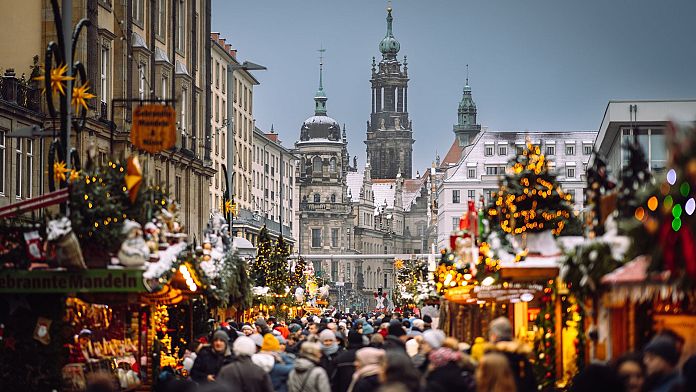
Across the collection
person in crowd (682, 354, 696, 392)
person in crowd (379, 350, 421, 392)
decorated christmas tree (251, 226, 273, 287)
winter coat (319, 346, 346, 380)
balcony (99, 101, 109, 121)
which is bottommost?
winter coat (319, 346, 346, 380)

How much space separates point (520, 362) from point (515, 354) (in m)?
0.17

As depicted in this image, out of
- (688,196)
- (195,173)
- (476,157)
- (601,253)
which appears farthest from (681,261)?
(476,157)

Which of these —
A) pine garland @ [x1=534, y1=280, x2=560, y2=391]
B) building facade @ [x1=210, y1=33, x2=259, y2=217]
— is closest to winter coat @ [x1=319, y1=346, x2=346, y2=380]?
pine garland @ [x1=534, y1=280, x2=560, y2=391]

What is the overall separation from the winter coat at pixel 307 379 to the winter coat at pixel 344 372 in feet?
7.60

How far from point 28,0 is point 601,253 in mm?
28071

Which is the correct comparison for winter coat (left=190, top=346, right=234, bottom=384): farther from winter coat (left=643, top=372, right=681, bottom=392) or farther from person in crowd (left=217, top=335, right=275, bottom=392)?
winter coat (left=643, top=372, right=681, bottom=392)

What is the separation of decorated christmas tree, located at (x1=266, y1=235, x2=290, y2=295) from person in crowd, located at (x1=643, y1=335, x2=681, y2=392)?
3942 centimetres

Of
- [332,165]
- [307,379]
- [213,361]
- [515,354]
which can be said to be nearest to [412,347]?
[213,361]

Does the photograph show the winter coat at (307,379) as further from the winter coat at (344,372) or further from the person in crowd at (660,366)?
the person in crowd at (660,366)

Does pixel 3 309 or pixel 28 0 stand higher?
pixel 28 0

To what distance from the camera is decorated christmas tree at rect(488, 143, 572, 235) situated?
81.3 ft

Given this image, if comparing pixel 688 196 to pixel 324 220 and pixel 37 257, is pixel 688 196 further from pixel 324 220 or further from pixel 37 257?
pixel 324 220

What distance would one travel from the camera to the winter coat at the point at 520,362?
16.1 meters

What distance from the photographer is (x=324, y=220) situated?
196 metres
